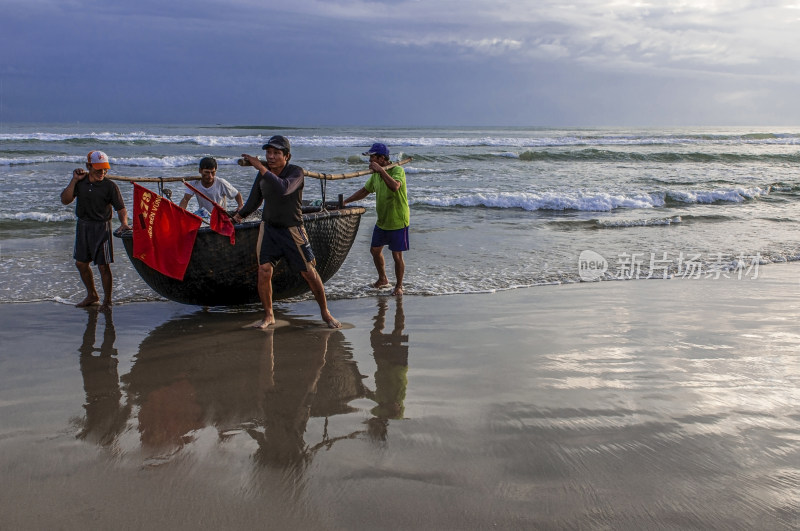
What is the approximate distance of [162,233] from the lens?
17.3 ft

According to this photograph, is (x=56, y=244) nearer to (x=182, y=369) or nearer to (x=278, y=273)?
(x=278, y=273)

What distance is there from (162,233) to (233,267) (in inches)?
23.9

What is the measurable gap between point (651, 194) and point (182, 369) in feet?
43.4

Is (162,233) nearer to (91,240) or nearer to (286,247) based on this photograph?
(91,240)

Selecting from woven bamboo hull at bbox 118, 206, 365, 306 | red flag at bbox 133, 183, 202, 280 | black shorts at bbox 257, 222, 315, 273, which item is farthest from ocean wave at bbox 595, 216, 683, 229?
red flag at bbox 133, 183, 202, 280

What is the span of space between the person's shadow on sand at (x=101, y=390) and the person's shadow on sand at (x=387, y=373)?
1.22 metres

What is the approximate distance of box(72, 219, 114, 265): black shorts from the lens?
5.77 metres

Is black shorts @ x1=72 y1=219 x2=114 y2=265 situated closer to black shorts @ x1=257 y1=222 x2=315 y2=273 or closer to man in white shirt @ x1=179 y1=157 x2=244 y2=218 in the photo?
man in white shirt @ x1=179 y1=157 x2=244 y2=218

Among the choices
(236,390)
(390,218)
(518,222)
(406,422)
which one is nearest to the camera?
(406,422)

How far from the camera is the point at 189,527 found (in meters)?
2.29

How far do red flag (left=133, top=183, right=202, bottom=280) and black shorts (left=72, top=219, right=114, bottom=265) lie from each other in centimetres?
69

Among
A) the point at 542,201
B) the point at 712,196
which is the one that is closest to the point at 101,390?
the point at 542,201

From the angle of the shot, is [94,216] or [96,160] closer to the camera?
[96,160]

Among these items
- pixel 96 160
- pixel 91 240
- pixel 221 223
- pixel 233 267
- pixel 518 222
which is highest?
pixel 96 160
